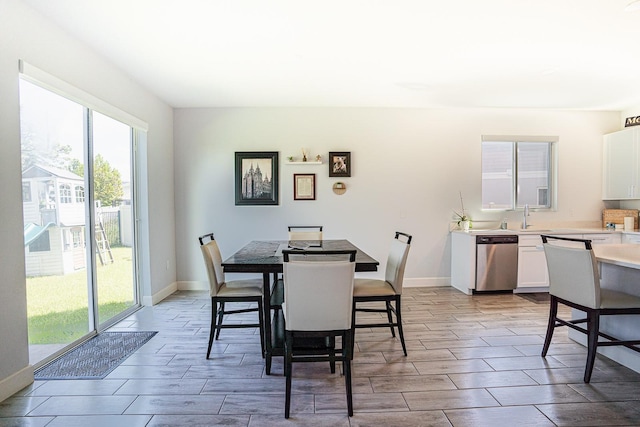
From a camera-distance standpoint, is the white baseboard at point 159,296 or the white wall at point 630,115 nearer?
the white baseboard at point 159,296

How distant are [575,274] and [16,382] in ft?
12.6

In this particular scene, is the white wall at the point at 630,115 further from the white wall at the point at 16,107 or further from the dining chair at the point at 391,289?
the white wall at the point at 16,107

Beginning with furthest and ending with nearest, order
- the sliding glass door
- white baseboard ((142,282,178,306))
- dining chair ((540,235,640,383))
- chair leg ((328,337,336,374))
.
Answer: white baseboard ((142,282,178,306)) < the sliding glass door < dining chair ((540,235,640,383)) < chair leg ((328,337,336,374))

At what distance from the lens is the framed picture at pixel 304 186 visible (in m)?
5.10

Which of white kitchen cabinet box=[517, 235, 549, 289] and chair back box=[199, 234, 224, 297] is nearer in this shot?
chair back box=[199, 234, 224, 297]

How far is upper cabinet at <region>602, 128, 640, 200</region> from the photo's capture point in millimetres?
4934

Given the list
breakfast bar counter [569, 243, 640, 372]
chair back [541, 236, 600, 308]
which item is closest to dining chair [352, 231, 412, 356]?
chair back [541, 236, 600, 308]

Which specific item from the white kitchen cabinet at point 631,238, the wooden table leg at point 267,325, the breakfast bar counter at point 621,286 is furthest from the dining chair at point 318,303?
the white kitchen cabinet at point 631,238

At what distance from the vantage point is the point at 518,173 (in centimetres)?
539

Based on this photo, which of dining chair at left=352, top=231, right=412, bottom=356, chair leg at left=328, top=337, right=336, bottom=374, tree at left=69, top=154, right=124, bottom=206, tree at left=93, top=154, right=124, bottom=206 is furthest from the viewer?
tree at left=93, top=154, right=124, bottom=206

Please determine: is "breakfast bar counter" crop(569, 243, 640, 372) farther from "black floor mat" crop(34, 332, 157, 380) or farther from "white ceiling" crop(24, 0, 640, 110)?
"black floor mat" crop(34, 332, 157, 380)

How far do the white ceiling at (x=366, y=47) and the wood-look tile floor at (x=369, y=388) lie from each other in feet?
8.57

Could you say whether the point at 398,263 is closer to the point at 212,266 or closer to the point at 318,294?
the point at 318,294

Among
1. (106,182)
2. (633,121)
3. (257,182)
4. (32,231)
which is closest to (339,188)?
(257,182)
